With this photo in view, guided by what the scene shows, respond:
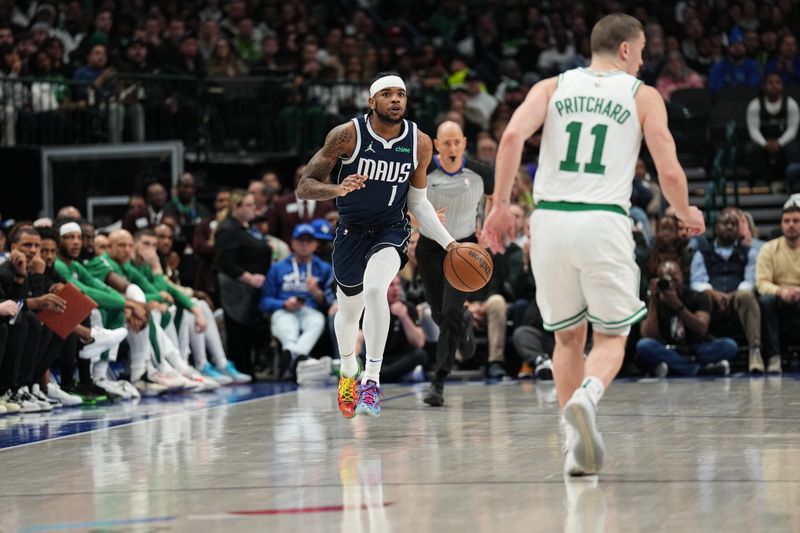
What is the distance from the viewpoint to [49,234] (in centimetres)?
1013

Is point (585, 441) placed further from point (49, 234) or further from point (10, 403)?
point (49, 234)

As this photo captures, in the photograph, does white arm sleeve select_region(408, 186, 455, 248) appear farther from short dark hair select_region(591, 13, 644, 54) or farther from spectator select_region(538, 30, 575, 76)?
spectator select_region(538, 30, 575, 76)

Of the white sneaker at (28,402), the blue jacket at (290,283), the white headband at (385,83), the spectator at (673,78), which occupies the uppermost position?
the spectator at (673,78)

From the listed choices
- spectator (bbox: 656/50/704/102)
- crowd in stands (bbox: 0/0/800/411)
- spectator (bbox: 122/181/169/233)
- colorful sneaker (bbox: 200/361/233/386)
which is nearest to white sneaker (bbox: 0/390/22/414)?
crowd in stands (bbox: 0/0/800/411)

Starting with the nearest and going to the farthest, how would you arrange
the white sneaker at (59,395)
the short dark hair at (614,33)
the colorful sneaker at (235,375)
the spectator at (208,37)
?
the short dark hair at (614,33) < the white sneaker at (59,395) < the colorful sneaker at (235,375) < the spectator at (208,37)

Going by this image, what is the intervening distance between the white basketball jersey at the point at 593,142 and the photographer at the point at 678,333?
6.65 meters

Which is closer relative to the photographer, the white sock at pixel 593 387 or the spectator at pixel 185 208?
the white sock at pixel 593 387

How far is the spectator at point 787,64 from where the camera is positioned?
17741 millimetres

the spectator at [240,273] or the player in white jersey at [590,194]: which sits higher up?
the player in white jersey at [590,194]

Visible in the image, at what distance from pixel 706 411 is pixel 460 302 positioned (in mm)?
1929

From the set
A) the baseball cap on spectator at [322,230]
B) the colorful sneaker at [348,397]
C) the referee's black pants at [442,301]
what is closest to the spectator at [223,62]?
the baseball cap on spectator at [322,230]

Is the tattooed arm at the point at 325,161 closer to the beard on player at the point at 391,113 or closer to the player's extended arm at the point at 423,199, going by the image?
the beard on player at the point at 391,113

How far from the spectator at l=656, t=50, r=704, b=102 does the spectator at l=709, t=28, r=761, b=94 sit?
0.91 feet

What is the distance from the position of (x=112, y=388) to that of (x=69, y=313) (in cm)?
111
